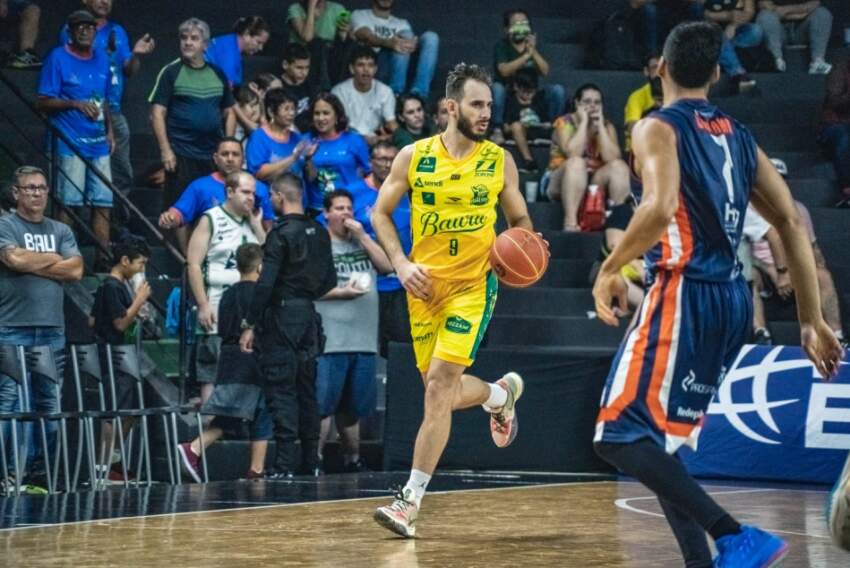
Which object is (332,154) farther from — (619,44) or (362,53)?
(619,44)

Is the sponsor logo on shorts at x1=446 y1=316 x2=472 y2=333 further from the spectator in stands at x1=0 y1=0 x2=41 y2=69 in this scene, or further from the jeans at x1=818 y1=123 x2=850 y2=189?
the spectator in stands at x1=0 y1=0 x2=41 y2=69

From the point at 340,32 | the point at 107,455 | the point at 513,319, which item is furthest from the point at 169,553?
the point at 340,32

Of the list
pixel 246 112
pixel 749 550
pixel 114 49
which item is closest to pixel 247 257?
pixel 246 112

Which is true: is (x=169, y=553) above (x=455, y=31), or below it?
below

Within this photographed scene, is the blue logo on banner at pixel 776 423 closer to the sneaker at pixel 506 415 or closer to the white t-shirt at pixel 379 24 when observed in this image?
the sneaker at pixel 506 415

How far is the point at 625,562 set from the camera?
7359 millimetres

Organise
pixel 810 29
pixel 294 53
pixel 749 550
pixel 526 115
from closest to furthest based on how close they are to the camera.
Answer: pixel 749 550 < pixel 294 53 < pixel 526 115 < pixel 810 29

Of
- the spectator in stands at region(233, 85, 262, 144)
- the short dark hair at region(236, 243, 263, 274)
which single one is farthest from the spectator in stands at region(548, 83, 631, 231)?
the short dark hair at region(236, 243, 263, 274)

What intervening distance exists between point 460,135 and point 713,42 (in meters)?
3.23

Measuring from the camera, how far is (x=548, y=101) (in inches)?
689

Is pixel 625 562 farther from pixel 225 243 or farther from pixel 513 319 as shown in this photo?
pixel 513 319

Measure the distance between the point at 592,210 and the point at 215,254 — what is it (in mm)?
4566

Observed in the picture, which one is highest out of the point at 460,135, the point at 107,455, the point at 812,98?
the point at 812,98

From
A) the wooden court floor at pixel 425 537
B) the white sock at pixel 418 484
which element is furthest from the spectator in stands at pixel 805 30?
the white sock at pixel 418 484
